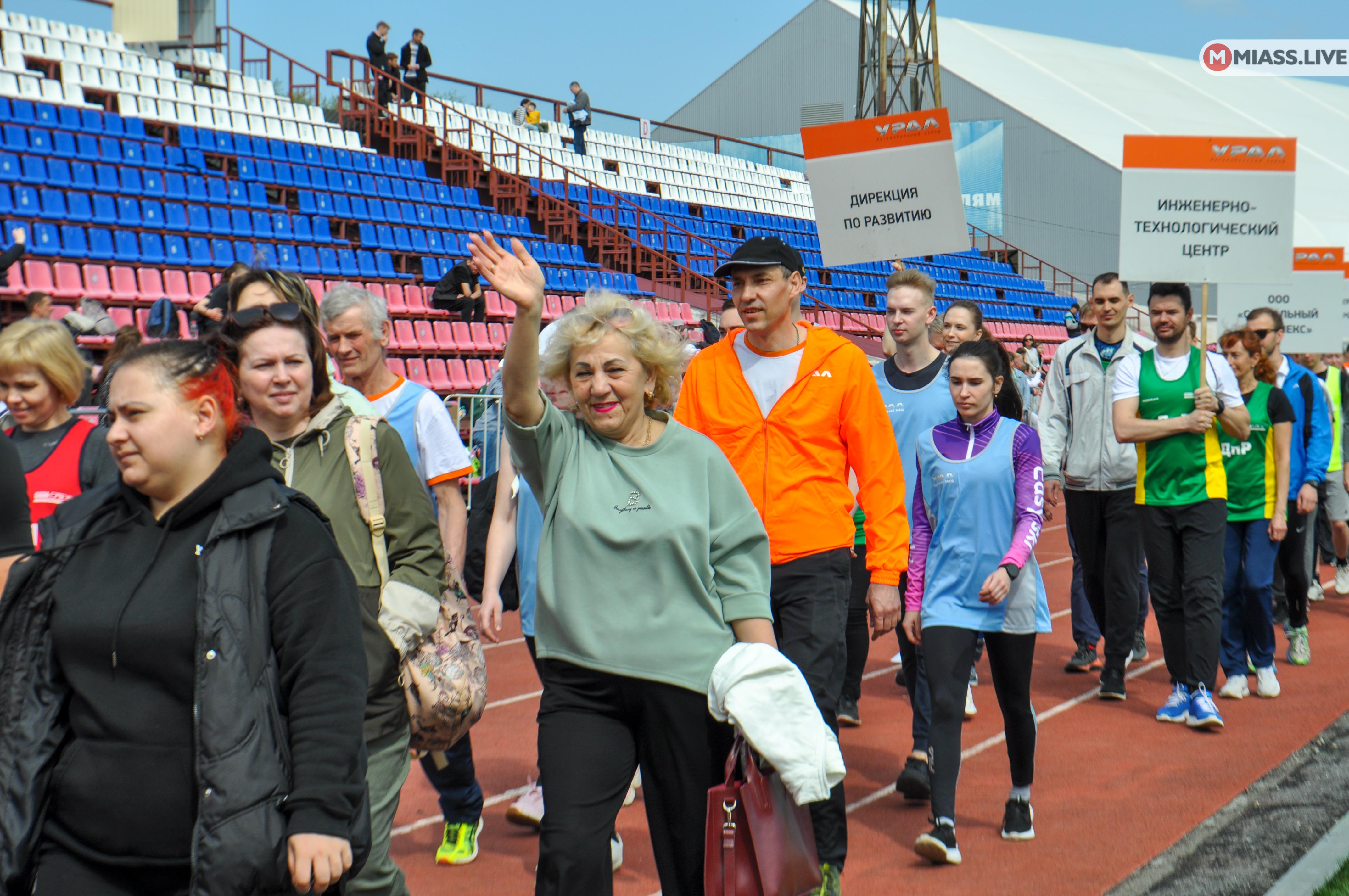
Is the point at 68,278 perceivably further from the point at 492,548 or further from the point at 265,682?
the point at 265,682

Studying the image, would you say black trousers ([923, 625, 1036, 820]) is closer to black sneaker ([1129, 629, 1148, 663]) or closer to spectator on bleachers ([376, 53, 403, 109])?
black sneaker ([1129, 629, 1148, 663])

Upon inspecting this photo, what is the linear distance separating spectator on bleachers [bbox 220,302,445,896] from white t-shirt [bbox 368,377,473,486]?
990 mm

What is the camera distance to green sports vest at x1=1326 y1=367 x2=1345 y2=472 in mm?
9906

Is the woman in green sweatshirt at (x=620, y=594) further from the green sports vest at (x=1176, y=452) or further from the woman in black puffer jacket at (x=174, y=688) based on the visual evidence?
the green sports vest at (x=1176, y=452)

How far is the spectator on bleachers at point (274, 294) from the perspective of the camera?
344 centimetres

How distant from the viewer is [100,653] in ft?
7.61

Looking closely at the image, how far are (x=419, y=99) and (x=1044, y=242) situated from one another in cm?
2577

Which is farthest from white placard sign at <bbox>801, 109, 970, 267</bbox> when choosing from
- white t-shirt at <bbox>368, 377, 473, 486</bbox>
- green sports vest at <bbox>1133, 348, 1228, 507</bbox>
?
white t-shirt at <bbox>368, 377, 473, 486</bbox>

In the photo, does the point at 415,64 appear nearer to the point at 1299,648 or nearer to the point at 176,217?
the point at 176,217

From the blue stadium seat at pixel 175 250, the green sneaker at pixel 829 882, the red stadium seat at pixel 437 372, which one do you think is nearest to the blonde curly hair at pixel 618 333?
the green sneaker at pixel 829 882

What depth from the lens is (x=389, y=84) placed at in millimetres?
23578

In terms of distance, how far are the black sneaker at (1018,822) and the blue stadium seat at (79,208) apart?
1305cm

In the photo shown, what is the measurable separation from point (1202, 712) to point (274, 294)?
5172 mm

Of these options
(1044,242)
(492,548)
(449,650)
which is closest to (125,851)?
(449,650)
